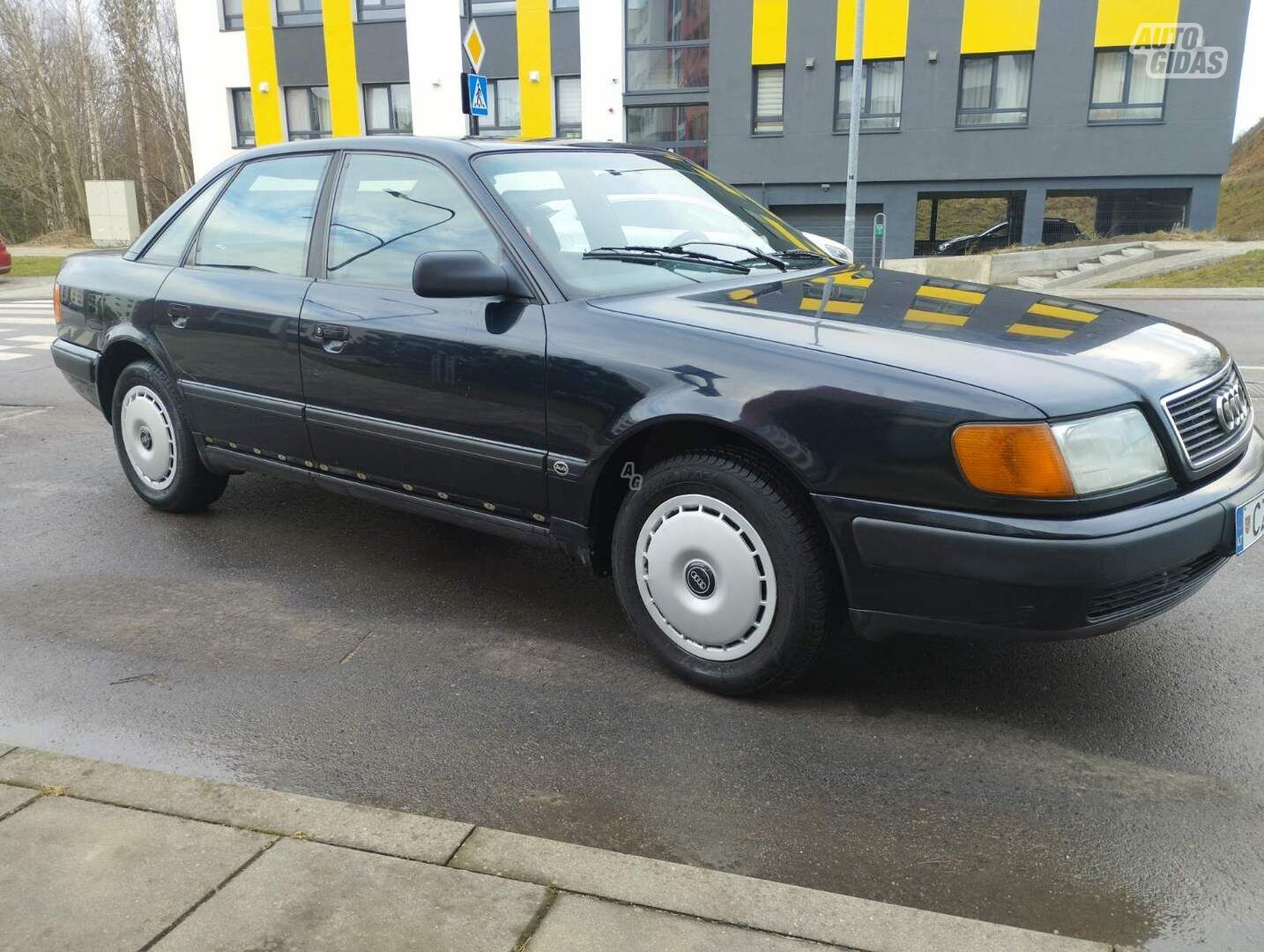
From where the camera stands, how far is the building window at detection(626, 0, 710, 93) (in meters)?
27.8

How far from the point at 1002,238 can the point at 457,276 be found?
26.8 metres

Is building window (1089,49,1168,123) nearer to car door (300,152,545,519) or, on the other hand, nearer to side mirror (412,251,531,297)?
car door (300,152,545,519)

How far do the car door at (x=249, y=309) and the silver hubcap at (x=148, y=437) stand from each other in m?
0.34

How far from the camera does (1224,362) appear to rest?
3.36 m

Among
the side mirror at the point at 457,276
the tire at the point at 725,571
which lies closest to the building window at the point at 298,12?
the side mirror at the point at 457,276

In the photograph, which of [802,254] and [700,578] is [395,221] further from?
[700,578]

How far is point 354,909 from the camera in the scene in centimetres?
229

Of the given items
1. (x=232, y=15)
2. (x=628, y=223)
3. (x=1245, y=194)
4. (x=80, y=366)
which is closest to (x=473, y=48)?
(x=80, y=366)

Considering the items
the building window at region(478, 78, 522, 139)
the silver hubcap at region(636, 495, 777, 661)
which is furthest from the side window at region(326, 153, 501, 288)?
the building window at region(478, 78, 522, 139)

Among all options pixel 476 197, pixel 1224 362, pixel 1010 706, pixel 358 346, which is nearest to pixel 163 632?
pixel 358 346

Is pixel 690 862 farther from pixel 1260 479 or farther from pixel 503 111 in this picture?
A: pixel 503 111

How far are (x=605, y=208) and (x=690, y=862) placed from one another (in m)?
2.36

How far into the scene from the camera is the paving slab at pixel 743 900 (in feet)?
7.14

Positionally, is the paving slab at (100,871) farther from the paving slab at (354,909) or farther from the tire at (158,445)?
the tire at (158,445)
